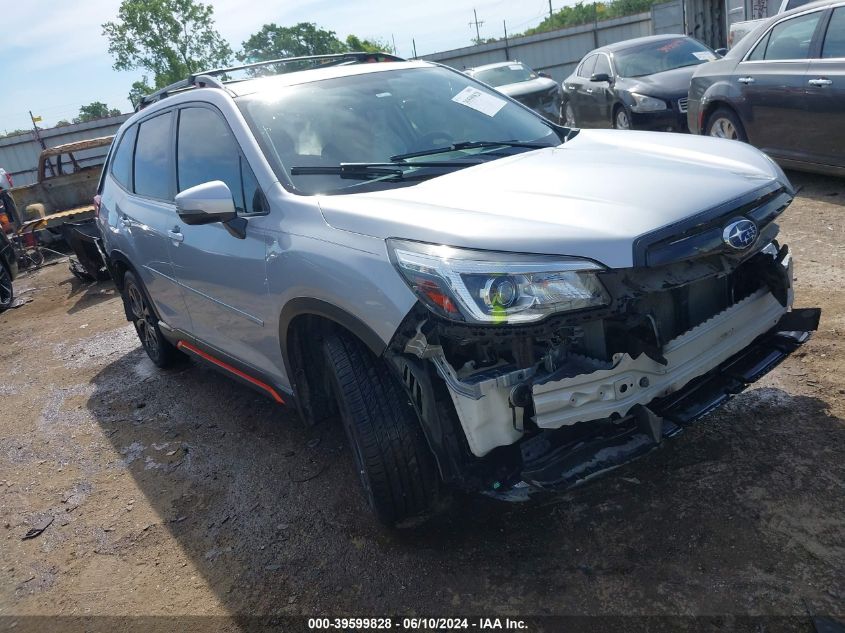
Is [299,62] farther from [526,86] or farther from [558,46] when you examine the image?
[558,46]

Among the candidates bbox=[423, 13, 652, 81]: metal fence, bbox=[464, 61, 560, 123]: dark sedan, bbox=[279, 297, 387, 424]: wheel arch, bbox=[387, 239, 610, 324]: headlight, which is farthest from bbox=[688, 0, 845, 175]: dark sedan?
bbox=[423, 13, 652, 81]: metal fence

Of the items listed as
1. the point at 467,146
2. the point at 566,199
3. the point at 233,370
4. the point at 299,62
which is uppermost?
the point at 299,62

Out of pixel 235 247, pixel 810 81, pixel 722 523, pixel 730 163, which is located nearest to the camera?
pixel 722 523

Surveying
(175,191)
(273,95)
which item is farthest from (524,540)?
(175,191)

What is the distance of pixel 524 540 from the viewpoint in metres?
2.77

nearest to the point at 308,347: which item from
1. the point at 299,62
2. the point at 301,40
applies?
the point at 299,62

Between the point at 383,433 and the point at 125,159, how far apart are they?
344 centimetres

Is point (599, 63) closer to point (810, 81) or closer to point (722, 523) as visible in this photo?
point (810, 81)

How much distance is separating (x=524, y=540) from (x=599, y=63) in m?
9.77

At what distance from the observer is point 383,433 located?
2.61m

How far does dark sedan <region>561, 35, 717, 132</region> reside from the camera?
9.29 meters

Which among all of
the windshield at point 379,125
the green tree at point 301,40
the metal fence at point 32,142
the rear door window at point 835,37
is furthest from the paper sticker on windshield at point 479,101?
the green tree at point 301,40

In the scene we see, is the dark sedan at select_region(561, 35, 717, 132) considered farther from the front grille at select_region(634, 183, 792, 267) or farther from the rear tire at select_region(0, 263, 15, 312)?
the rear tire at select_region(0, 263, 15, 312)

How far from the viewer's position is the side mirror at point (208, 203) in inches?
117
